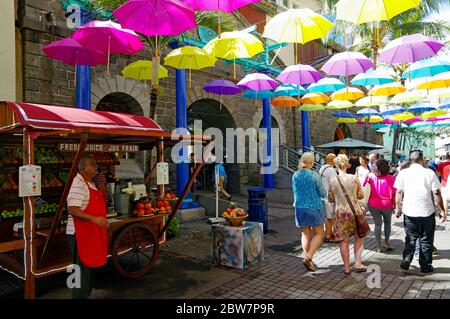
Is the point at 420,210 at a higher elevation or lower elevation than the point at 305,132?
lower

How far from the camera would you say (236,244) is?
5.35m

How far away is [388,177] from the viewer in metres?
6.19

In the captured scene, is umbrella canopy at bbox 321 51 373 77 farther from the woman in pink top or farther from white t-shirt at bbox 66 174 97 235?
white t-shirt at bbox 66 174 97 235

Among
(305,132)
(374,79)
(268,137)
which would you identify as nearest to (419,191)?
(374,79)

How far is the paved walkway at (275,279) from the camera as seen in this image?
4.41 metres

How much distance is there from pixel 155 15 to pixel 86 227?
3.54 meters

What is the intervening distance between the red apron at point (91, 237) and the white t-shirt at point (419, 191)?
4536 millimetres

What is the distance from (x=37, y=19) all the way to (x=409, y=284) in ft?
31.1

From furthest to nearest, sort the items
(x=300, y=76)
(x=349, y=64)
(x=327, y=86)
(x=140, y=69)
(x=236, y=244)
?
(x=327, y=86), (x=300, y=76), (x=349, y=64), (x=140, y=69), (x=236, y=244)

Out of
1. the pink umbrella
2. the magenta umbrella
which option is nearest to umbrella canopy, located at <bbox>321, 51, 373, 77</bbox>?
the pink umbrella

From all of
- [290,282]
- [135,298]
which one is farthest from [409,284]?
[135,298]

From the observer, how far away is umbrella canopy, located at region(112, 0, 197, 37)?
5.22 metres

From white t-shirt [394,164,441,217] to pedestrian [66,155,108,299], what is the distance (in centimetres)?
450

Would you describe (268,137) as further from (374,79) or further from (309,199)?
(309,199)
